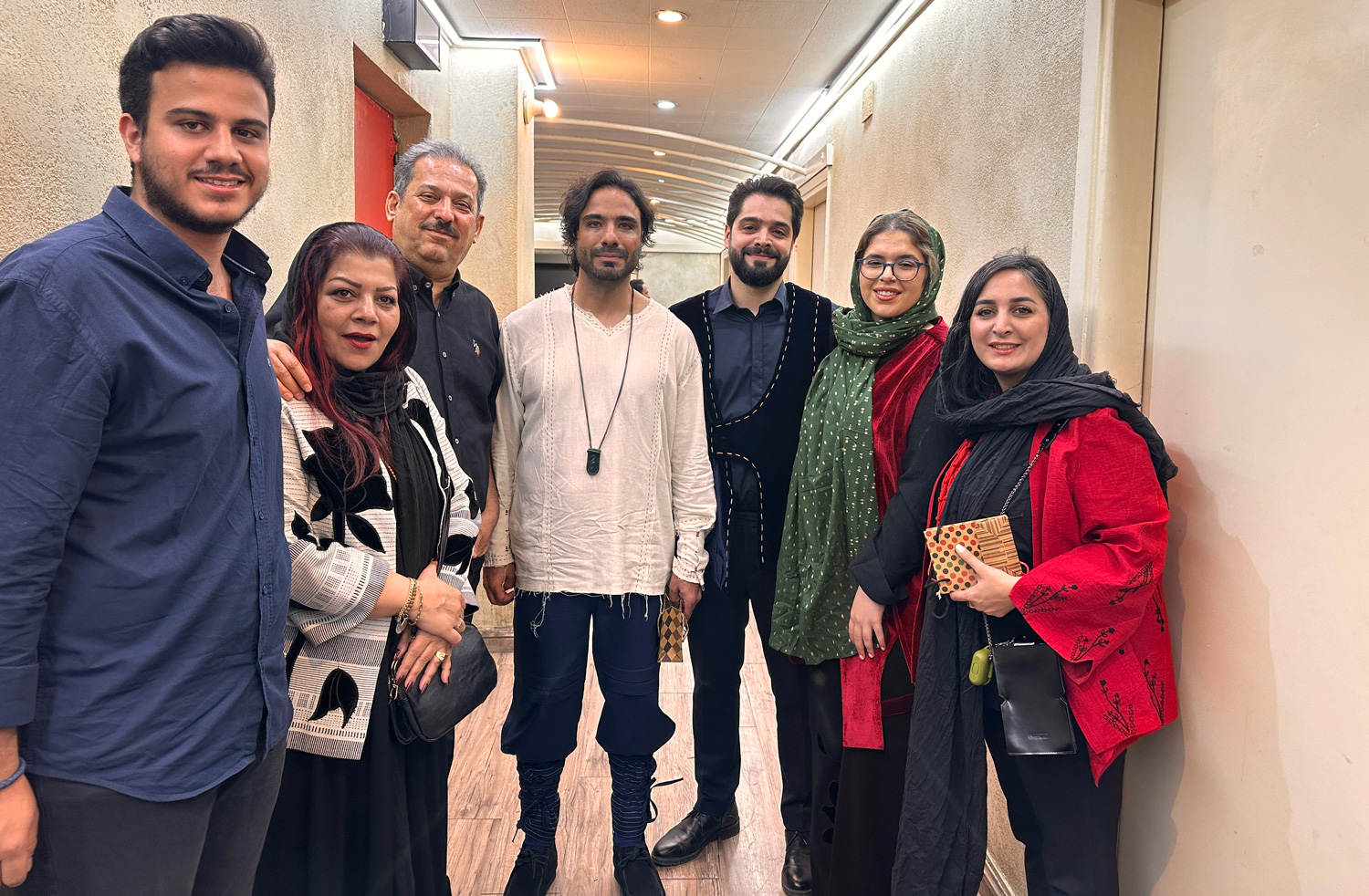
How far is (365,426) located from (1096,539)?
135cm

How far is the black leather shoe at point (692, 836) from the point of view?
7.64 feet

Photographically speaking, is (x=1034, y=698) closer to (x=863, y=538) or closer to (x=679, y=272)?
(x=863, y=538)

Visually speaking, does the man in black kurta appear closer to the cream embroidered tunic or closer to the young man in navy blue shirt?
the cream embroidered tunic

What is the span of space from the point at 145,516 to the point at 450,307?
1.11m

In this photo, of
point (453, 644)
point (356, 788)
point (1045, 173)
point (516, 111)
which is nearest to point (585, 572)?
point (453, 644)

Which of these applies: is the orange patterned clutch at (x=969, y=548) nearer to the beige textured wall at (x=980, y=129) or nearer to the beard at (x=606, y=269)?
the beige textured wall at (x=980, y=129)

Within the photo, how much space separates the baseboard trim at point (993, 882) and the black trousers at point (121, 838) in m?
1.86

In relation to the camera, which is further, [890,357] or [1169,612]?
[890,357]

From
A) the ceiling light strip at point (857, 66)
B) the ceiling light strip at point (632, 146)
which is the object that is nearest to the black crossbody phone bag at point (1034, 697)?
the ceiling light strip at point (857, 66)

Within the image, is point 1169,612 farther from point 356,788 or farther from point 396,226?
point 396,226

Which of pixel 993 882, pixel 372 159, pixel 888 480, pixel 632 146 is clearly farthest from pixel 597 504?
pixel 632 146

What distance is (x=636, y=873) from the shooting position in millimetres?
2107

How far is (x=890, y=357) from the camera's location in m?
1.95

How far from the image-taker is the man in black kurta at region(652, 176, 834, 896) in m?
2.17
